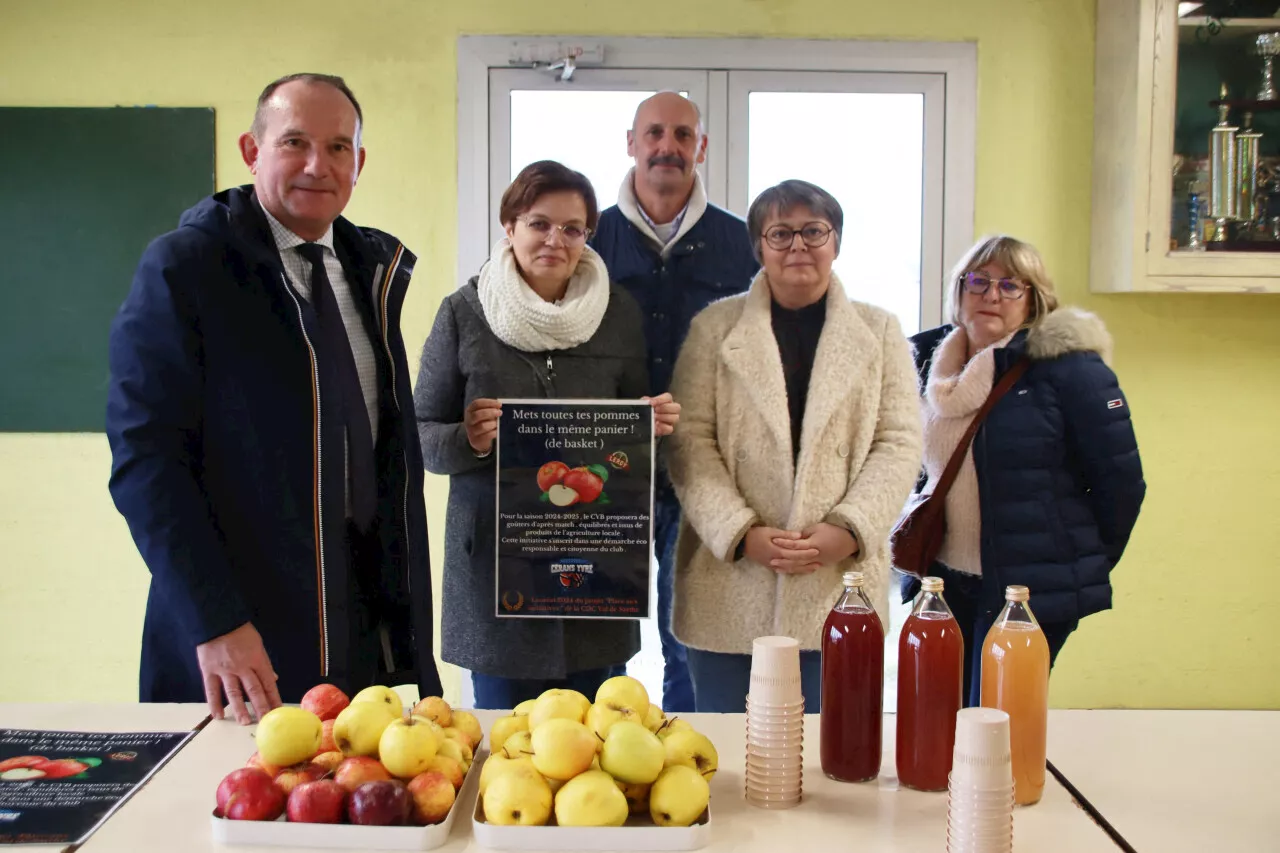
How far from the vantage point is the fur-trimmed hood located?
253 centimetres

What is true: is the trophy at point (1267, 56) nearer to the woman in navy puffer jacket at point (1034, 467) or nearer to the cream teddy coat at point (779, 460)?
the woman in navy puffer jacket at point (1034, 467)

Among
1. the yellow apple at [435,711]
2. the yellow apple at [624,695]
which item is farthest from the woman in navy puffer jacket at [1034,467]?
the yellow apple at [435,711]

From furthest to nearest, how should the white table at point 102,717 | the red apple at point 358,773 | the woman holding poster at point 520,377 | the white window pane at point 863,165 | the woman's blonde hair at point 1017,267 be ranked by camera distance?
the white window pane at point 863,165 → the woman's blonde hair at point 1017,267 → the woman holding poster at point 520,377 → the white table at point 102,717 → the red apple at point 358,773

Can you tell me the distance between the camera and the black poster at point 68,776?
4.20 feet

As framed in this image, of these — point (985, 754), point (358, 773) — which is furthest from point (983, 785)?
point (358, 773)

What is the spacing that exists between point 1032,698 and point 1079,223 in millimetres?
2678

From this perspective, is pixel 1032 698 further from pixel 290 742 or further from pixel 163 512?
pixel 163 512

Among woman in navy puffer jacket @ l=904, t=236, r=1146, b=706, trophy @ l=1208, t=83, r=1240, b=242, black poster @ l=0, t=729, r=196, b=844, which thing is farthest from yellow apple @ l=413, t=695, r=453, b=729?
trophy @ l=1208, t=83, r=1240, b=242

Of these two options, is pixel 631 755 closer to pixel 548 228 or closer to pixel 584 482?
pixel 584 482

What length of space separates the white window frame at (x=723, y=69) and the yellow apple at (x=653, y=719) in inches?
94.7

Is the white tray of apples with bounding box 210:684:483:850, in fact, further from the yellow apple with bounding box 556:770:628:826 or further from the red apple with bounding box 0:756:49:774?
the red apple with bounding box 0:756:49:774

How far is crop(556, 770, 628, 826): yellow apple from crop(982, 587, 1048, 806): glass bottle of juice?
487 mm

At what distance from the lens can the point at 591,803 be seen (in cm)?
122

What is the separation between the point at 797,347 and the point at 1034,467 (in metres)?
0.64
